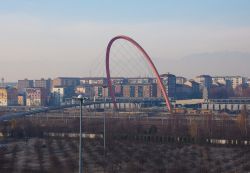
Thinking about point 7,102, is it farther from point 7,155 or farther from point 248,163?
point 248,163

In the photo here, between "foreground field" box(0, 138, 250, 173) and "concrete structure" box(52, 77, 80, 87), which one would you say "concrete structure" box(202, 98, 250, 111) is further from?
"concrete structure" box(52, 77, 80, 87)

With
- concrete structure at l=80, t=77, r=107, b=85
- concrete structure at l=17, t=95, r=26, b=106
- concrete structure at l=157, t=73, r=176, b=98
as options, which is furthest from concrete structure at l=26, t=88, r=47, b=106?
concrete structure at l=80, t=77, r=107, b=85

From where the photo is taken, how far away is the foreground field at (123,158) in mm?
10648

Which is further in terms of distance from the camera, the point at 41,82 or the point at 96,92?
the point at 41,82

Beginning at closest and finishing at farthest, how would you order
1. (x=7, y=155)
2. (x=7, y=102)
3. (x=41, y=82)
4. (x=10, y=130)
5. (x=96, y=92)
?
1. (x=7, y=155)
2. (x=10, y=130)
3. (x=7, y=102)
4. (x=96, y=92)
5. (x=41, y=82)

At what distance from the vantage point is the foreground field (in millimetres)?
10648

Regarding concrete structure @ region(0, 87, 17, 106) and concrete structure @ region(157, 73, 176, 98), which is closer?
concrete structure @ region(0, 87, 17, 106)

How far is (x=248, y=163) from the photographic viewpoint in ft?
37.8

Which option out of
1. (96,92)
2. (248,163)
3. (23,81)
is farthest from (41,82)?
(248,163)

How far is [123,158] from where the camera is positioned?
1211 cm

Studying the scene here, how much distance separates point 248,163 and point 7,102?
112 ft

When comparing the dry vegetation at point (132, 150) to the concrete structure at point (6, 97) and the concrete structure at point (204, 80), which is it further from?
the concrete structure at point (204, 80)

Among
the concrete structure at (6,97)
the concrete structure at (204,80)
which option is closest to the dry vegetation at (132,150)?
the concrete structure at (6,97)

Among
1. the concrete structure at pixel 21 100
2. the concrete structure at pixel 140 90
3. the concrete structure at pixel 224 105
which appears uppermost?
the concrete structure at pixel 140 90
